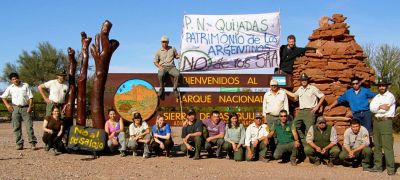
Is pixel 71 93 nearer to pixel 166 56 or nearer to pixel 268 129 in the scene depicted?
pixel 166 56

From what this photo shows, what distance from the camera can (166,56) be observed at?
11312 mm

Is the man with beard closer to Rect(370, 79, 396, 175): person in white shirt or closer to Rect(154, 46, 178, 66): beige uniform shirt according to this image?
Rect(154, 46, 178, 66): beige uniform shirt

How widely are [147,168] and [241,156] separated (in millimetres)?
2303

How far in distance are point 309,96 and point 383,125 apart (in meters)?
1.73

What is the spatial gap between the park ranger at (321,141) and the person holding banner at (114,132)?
398 centimetres

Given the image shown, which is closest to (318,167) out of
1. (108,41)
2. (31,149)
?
(108,41)

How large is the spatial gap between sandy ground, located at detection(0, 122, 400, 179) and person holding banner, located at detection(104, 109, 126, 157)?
249mm

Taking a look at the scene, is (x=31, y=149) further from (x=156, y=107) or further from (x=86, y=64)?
(x=156, y=107)

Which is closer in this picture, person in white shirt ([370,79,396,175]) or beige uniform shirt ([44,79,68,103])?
person in white shirt ([370,79,396,175])

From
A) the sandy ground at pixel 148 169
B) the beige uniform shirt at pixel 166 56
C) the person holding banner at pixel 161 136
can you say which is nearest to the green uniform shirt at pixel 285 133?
the sandy ground at pixel 148 169

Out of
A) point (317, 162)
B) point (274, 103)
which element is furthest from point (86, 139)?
point (317, 162)

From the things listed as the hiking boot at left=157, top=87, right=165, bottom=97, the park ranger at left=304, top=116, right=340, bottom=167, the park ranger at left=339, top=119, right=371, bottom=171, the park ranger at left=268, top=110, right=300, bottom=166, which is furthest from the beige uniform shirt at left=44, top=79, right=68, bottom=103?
the park ranger at left=339, top=119, right=371, bottom=171

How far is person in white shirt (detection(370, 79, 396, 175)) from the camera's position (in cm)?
912

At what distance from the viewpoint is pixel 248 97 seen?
12.0 meters
